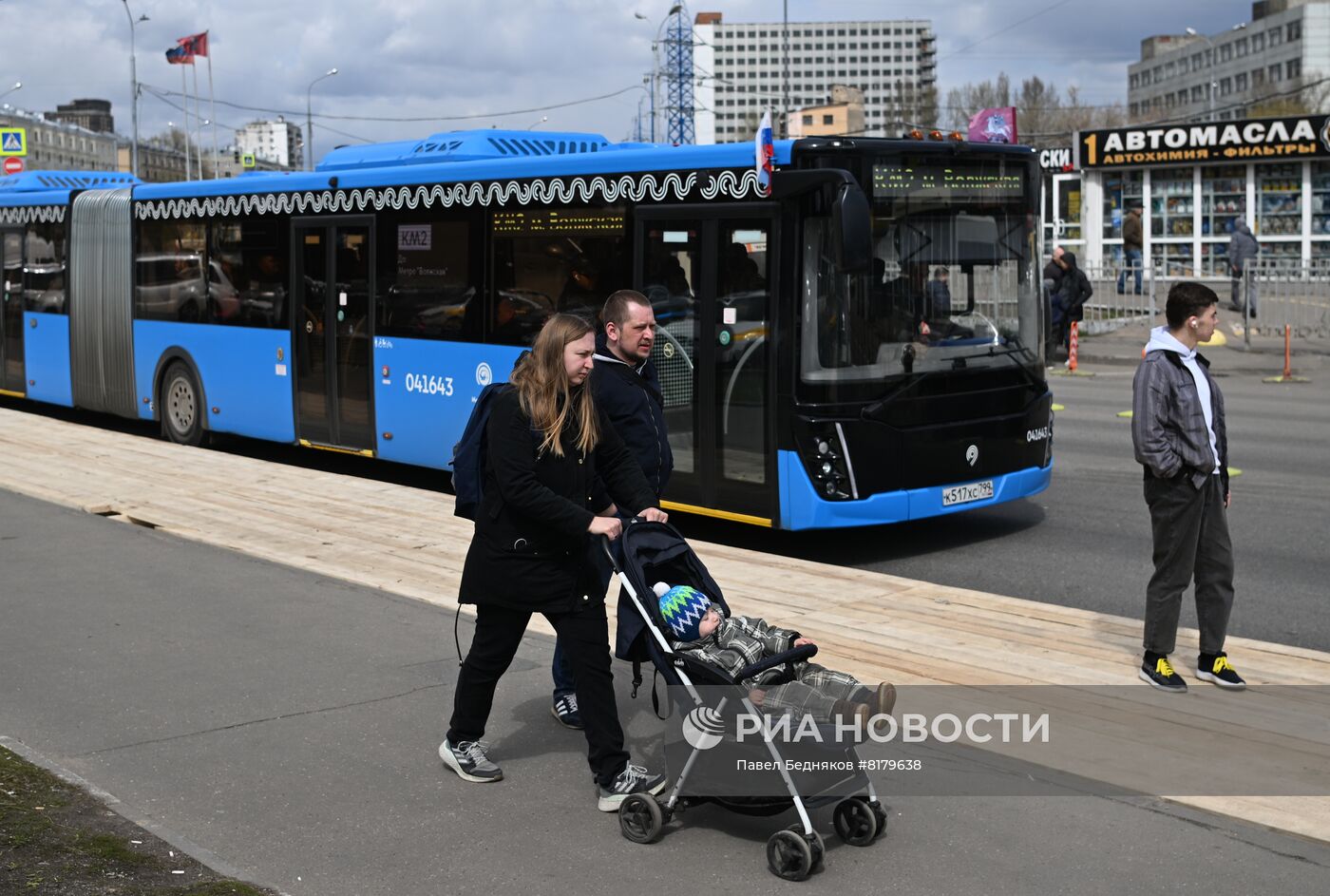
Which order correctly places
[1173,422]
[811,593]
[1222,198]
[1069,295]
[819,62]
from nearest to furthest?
1. [1173,422]
2. [811,593]
3. [1069,295]
4. [1222,198]
5. [819,62]

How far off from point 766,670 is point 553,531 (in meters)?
0.95

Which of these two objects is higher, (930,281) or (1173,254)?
(1173,254)

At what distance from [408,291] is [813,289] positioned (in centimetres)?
479

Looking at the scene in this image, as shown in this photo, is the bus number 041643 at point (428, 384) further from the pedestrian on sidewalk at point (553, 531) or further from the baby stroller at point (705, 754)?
the baby stroller at point (705, 754)

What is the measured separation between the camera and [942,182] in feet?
34.8

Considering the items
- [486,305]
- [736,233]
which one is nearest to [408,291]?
[486,305]

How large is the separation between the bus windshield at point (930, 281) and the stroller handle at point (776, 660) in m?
5.30

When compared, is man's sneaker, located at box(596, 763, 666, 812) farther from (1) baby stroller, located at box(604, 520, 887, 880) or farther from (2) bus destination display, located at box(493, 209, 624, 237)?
(2) bus destination display, located at box(493, 209, 624, 237)

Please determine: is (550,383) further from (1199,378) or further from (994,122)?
(994,122)

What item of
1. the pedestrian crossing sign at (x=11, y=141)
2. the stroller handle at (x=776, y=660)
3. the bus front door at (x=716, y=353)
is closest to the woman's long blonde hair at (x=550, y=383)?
the stroller handle at (x=776, y=660)

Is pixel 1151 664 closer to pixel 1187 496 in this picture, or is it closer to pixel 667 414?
pixel 1187 496

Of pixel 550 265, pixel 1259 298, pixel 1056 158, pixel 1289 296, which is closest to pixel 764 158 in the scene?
pixel 550 265

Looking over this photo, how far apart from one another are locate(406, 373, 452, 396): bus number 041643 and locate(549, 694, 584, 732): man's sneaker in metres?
6.87

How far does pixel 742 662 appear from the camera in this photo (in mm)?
4996
